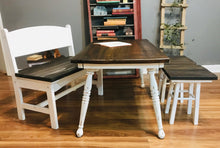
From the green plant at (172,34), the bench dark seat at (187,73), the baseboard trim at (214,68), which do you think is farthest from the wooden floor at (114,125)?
the green plant at (172,34)

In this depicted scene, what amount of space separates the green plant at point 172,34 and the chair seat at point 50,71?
1592 millimetres

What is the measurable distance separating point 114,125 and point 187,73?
766 millimetres

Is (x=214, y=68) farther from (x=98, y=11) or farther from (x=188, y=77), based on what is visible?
(x=98, y=11)

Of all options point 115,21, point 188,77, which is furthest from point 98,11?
point 188,77

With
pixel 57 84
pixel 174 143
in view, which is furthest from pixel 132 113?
pixel 57 84

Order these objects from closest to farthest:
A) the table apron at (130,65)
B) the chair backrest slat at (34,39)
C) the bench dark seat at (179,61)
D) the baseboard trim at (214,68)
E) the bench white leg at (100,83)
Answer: the table apron at (130,65) → the chair backrest slat at (34,39) → the bench dark seat at (179,61) → the bench white leg at (100,83) → the baseboard trim at (214,68)

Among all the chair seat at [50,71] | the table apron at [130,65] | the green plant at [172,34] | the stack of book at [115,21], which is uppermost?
the stack of book at [115,21]

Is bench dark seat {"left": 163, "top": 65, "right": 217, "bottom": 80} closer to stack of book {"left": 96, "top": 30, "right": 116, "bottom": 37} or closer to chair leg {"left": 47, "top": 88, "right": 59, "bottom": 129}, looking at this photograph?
chair leg {"left": 47, "top": 88, "right": 59, "bottom": 129}

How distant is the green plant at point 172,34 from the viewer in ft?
8.83

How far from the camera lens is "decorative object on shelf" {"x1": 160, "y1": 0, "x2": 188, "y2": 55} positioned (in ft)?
8.75

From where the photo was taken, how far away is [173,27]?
2.68 meters

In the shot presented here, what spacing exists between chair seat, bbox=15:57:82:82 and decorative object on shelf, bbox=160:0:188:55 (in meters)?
1.57

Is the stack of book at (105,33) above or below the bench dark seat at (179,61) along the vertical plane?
above

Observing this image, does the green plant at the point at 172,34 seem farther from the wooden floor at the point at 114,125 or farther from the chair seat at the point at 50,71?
the chair seat at the point at 50,71
